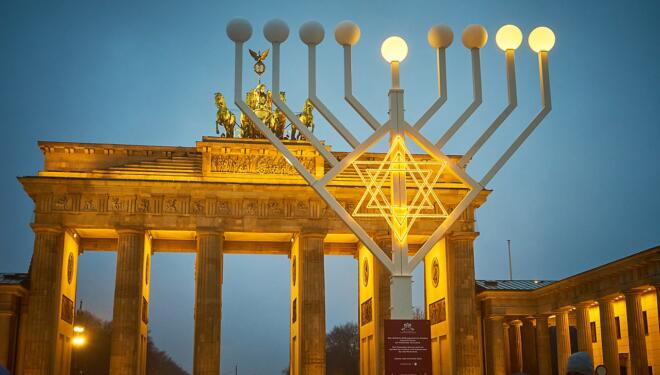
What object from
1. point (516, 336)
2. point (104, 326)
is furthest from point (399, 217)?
point (104, 326)

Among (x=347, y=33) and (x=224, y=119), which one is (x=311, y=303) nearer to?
(x=224, y=119)

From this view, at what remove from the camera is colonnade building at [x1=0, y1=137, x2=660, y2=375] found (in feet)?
99.3

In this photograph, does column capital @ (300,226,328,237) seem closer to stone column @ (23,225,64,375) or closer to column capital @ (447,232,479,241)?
column capital @ (447,232,479,241)

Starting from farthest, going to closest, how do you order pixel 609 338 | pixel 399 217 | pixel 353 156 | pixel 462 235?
1. pixel 462 235
2. pixel 609 338
3. pixel 399 217
4. pixel 353 156

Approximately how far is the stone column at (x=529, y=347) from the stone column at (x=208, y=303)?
15.8 metres

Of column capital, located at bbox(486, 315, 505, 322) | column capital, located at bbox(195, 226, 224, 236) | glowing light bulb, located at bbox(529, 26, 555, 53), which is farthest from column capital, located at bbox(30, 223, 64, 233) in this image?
glowing light bulb, located at bbox(529, 26, 555, 53)

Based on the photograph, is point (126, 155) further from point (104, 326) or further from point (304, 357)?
point (104, 326)

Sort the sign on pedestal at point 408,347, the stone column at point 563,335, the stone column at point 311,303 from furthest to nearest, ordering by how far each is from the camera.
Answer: the stone column at point 563,335, the stone column at point 311,303, the sign on pedestal at point 408,347

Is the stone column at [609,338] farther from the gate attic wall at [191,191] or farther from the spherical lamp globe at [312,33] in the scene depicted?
the spherical lamp globe at [312,33]

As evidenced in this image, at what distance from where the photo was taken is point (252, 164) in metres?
32.7

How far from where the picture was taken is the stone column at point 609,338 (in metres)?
29.5

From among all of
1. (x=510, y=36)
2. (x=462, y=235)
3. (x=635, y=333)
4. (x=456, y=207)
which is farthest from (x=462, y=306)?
(x=510, y=36)

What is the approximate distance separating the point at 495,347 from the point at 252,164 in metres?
13.1

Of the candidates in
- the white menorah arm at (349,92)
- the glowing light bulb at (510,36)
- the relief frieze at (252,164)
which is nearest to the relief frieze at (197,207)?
the relief frieze at (252,164)
